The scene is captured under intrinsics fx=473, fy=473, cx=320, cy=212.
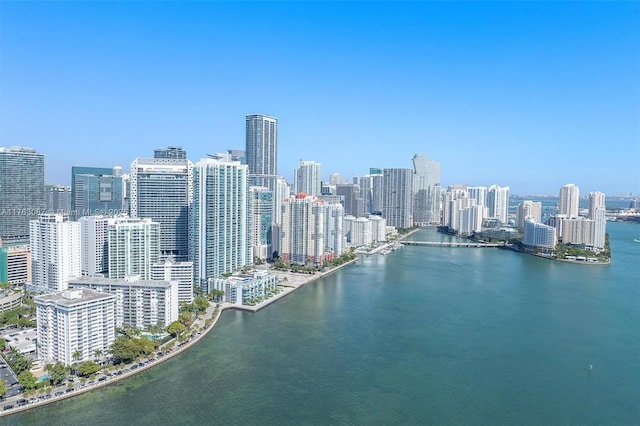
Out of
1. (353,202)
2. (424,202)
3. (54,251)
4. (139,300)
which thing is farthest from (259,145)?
(139,300)

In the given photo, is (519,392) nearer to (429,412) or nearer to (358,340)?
(429,412)

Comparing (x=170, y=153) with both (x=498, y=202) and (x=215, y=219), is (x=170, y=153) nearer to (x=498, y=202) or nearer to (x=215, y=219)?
(x=215, y=219)

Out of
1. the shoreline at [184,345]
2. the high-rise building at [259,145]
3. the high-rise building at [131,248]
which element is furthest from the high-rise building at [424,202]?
the high-rise building at [131,248]

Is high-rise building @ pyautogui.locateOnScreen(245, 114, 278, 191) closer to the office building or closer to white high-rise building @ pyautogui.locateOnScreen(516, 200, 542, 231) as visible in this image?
white high-rise building @ pyautogui.locateOnScreen(516, 200, 542, 231)

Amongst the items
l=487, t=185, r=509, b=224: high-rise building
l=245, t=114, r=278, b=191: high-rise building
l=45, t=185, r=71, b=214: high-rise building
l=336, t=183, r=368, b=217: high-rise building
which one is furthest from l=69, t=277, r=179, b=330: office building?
l=487, t=185, r=509, b=224: high-rise building

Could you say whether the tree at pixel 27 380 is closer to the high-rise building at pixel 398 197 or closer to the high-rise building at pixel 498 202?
the high-rise building at pixel 398 197
